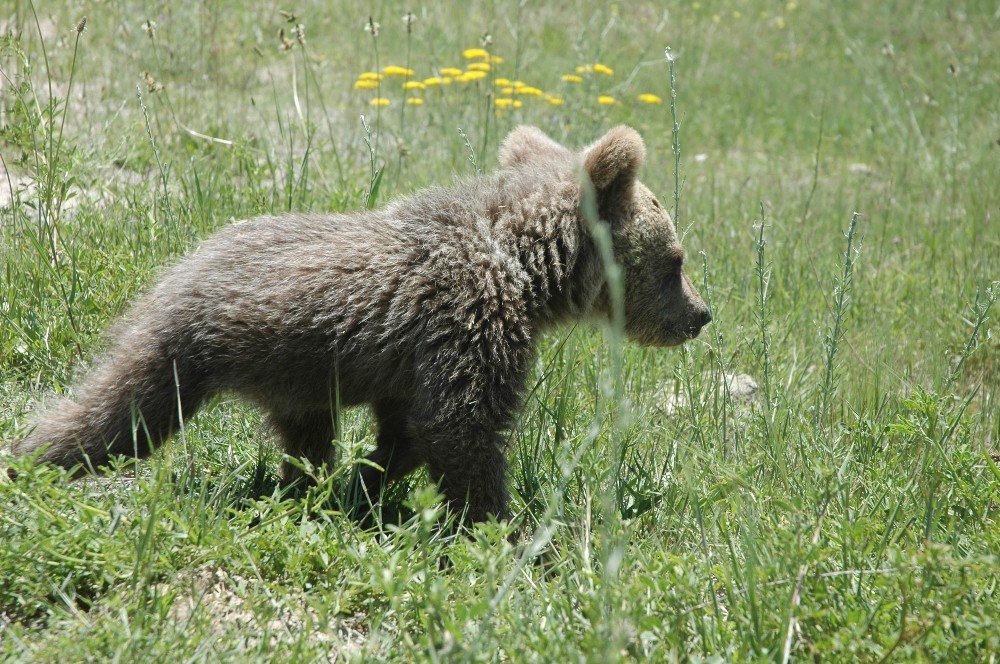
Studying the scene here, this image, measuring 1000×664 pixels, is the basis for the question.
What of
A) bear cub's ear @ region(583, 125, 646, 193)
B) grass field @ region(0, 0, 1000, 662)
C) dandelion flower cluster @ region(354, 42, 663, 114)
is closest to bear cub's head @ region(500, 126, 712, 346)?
bear cub's ear @ region(583, 125, 646, 193)

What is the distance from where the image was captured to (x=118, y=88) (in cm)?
789

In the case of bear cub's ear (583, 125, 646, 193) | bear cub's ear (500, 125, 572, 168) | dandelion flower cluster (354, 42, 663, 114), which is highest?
bear cub's ear (583, 125, 646, 193)

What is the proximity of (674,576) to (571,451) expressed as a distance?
4.07ft

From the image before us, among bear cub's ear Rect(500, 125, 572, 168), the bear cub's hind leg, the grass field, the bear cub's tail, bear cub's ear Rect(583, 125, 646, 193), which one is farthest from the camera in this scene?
bear cub's ear Rect(500, 125, 572, 168)

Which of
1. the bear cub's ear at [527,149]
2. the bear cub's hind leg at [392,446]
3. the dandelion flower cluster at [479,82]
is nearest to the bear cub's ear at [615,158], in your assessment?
the bear cub's ear at [527,149]

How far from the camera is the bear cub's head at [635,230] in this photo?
14.2 ft

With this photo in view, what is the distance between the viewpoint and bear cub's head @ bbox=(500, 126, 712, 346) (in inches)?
170

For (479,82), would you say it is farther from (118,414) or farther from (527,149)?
(118,414)

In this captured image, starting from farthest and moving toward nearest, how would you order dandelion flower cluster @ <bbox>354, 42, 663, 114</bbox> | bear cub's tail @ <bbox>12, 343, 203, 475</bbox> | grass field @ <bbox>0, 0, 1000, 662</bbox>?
1. dandelion flower cluster @ <bbox>354, 42, 663, 114</bbox>
2. bear cub's tail @ <bbox>12, 343, 203, 475</bbox>
3. grass field @ <bbox>0, 0, 1000, 662</bbox>

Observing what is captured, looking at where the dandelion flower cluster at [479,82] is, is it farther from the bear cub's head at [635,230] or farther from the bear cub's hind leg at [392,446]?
the bear cub's hind leg at [392,446]

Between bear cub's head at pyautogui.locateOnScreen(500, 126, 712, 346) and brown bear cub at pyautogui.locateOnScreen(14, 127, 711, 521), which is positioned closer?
brown bear cub at pyautogui.locateOnScreen(14, 127, 711, 521)

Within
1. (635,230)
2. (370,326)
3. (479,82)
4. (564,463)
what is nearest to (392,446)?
(370,326)

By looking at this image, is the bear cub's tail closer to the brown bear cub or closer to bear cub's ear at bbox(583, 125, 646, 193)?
the brown bear cub

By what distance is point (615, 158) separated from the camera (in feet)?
13.9
